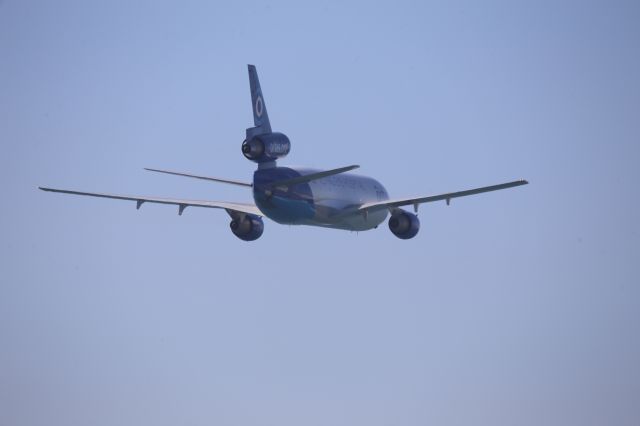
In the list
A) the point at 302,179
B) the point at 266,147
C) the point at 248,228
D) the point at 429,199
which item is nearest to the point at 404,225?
the point at 429,199

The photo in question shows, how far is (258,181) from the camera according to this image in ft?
264

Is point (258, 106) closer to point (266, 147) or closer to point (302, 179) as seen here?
point (266, 147)

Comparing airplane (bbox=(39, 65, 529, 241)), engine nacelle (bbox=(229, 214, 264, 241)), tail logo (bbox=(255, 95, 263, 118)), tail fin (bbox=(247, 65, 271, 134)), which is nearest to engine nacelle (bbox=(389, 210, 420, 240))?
airplane (bbox=(39, 65, 529, 241))

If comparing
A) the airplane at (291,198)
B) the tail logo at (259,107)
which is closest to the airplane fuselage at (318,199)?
the airplane at (291,198)

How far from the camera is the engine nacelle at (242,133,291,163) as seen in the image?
263 feet

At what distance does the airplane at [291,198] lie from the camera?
8044cm

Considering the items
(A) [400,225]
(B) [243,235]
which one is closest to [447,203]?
(A) [400,225]

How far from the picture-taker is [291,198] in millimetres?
80938

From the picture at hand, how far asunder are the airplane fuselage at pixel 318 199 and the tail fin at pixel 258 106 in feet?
8.57

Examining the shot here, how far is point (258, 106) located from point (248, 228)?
7270 millimetres

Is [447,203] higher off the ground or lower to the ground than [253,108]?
lower

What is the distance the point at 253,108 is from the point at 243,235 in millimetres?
7599

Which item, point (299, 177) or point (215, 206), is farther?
point (215, 206)

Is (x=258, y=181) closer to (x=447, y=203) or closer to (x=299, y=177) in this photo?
(x=299, y=177)
